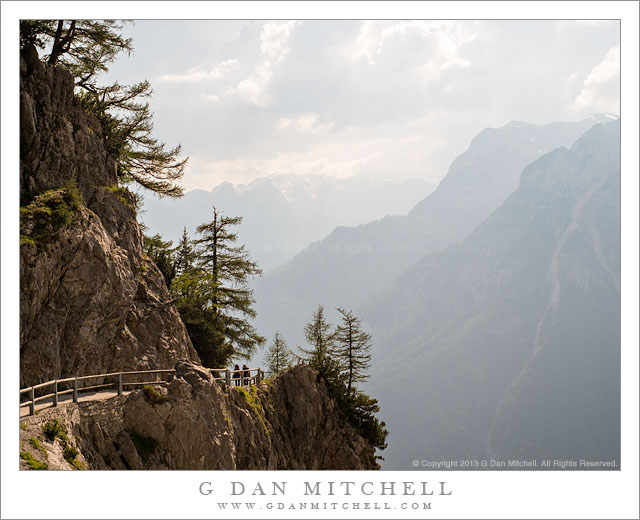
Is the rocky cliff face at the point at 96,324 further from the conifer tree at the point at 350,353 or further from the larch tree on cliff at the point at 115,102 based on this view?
the conifer tree at the point at 350,353

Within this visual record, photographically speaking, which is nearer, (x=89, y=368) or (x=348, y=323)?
(x=89, y=368)

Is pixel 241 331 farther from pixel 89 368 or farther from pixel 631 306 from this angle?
pixel 631 306

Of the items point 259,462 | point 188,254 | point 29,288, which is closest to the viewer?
point 29,288

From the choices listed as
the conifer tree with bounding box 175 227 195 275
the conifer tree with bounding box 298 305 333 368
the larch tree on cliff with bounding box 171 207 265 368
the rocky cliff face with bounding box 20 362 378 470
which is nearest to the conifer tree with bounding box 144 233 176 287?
the larch tree on cliff with bounding box 171 207 265 368

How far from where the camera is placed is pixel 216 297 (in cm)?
3400

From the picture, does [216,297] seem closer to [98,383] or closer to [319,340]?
[319,340]

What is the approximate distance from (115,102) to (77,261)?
1264 centimetres

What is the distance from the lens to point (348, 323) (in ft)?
133

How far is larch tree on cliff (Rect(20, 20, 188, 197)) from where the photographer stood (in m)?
25.8

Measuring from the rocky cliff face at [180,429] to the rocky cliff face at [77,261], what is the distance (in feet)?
11.9

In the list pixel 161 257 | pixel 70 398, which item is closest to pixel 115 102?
pixel 161 257

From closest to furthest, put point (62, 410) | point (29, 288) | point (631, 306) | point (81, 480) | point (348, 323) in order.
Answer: point (81, 480), point (62, 410), point (631, 306), point (29, 288), point (348, 323)

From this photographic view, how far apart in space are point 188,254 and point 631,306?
2651 centimetres

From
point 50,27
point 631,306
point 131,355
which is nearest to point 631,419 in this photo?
point 631,306
